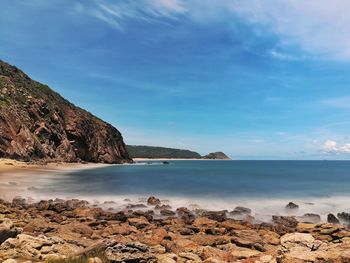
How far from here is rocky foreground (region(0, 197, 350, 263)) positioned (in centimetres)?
1059

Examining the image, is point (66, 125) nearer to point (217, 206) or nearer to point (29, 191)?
point (29, 191)

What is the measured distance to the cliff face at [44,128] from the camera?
256ft

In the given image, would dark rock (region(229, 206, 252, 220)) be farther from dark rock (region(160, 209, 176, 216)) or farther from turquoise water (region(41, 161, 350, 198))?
turquoise water (region(41, 161, 350, 198))

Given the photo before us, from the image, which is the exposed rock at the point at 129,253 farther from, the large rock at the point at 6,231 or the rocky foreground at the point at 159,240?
the large rock at the point at 6,231

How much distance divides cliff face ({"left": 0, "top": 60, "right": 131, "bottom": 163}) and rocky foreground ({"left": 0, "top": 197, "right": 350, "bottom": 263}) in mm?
56611

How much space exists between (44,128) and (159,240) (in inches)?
3396

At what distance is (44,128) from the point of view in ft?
309

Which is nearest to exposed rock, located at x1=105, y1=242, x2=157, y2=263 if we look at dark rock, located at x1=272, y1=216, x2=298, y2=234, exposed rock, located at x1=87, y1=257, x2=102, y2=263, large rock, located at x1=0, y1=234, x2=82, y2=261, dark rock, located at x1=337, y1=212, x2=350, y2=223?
exposed rock, located at x1=87, y1=257, x2=102, y2=263

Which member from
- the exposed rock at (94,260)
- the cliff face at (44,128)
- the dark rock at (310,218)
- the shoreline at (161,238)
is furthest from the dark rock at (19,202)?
the cliff face at (44,128)

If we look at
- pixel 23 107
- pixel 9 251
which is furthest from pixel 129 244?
pixel 23 107

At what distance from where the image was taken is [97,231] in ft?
55.1

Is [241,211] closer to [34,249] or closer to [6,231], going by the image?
[34,249]

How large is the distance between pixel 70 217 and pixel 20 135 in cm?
6455

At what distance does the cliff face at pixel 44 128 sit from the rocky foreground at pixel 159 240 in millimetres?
56611
